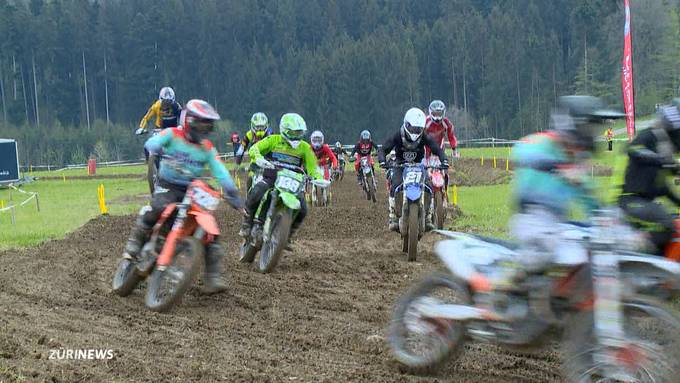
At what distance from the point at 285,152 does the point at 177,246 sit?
3579 millimetres

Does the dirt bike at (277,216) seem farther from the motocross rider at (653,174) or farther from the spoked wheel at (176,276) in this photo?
the motocross rider at (653,174)

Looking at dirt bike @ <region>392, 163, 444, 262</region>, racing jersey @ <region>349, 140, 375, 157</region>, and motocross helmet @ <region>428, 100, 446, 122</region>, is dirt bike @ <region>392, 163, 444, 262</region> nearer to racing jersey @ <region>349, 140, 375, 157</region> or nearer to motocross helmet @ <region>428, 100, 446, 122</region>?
motocross helmet @ <region>428, 100, 446, 122</region>

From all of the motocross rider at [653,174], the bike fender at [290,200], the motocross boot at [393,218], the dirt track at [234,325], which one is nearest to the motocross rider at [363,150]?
the dirt track at [234,325]

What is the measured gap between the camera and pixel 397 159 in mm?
13203

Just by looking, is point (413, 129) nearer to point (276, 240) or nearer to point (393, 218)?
point (393, 218)

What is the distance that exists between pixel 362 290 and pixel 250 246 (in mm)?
2360

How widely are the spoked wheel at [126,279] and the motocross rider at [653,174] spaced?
5.02 meters

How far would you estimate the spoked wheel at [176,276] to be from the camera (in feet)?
28.1

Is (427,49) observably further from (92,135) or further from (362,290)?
(362,290)

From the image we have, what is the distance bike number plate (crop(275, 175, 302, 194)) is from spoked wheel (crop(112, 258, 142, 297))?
2465 millimetres

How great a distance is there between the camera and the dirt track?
6551mm

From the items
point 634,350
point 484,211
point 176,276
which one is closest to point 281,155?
point 176,276

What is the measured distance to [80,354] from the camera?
23.2ft

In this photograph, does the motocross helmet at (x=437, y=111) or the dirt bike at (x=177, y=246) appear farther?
the motocross helmet at (x=437, y=111)
